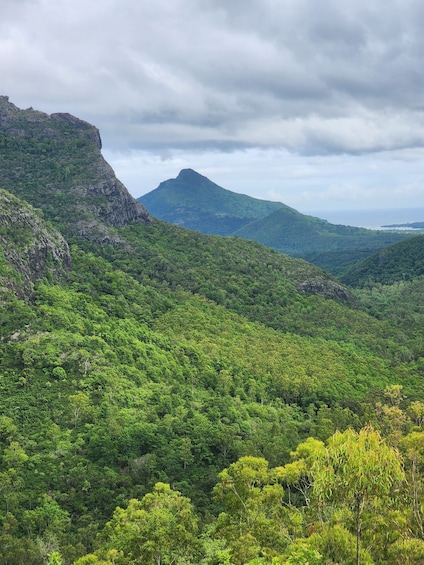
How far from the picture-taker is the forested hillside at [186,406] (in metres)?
24.7

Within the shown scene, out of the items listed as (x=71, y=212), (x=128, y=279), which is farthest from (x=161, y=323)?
(x=71, y=212)

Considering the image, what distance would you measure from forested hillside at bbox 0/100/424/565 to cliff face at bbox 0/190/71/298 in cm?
34

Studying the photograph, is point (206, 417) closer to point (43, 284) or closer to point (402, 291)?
point (43, 284)

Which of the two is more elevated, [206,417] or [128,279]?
[128,279]

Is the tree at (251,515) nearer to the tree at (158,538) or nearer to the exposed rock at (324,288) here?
the tree at (158,538)

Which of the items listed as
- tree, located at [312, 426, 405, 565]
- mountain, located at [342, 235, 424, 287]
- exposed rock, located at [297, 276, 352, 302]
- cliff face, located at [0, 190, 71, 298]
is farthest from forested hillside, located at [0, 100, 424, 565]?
mountain, located at [342, 235, 424, 287]

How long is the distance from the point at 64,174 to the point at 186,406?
92.8 m

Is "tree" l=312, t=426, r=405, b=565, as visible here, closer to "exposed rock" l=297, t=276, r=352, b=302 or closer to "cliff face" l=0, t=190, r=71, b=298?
"cliff face" l=0, t=190, r=71, b=298

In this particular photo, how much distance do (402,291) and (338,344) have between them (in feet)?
249

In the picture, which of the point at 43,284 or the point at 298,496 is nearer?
the point at 298,496

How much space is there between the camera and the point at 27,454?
152 feet

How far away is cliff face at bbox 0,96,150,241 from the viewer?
11988 centimetres

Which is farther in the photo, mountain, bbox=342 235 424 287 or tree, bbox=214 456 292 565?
mountain, bbox=342 235 424 287

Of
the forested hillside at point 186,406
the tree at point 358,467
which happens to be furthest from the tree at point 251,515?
the tree at point 358,467
